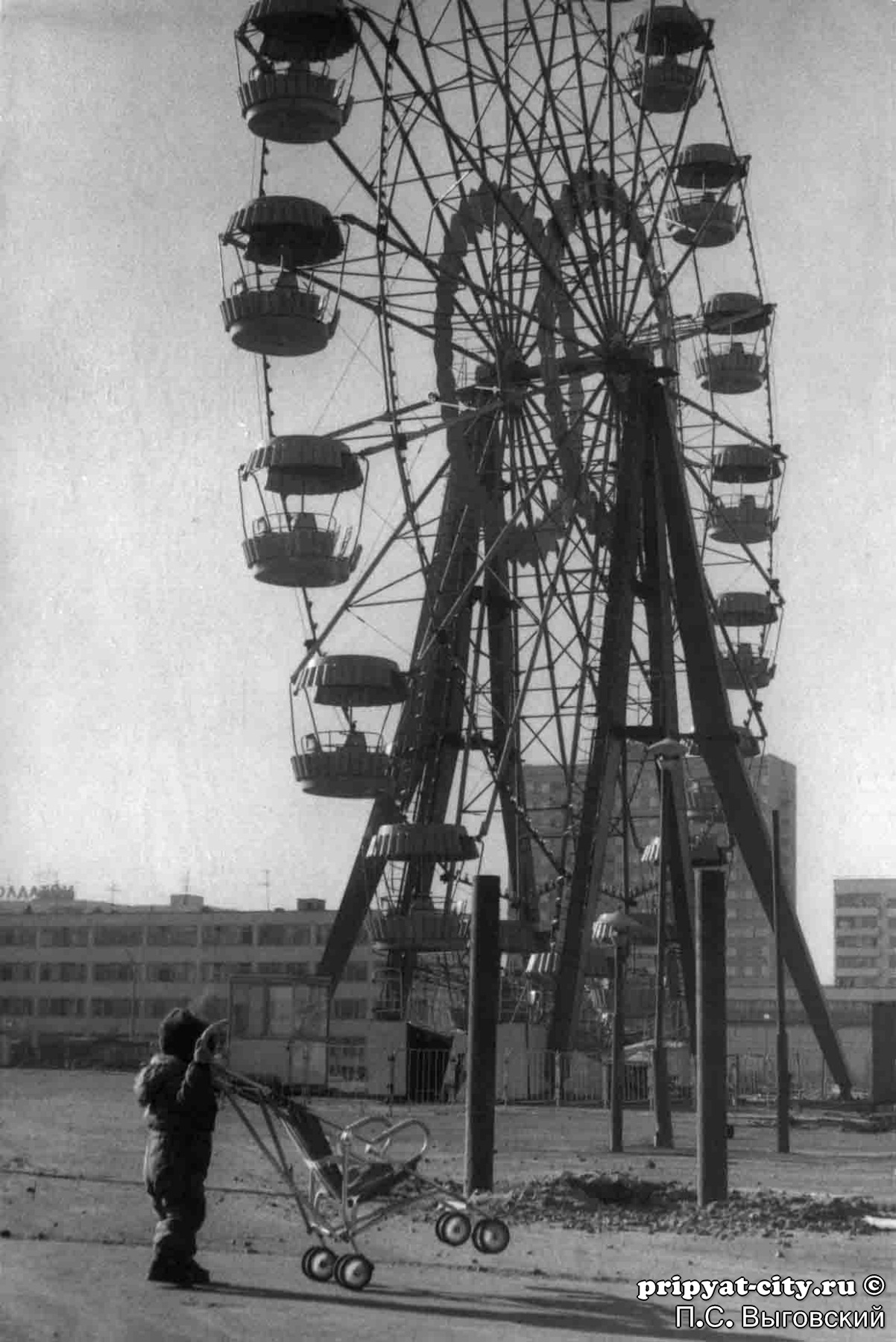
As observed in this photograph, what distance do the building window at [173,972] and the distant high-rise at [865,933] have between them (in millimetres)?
79783

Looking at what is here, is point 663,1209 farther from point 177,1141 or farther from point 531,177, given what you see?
point 531,177

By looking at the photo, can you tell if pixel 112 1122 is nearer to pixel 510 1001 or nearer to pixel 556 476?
pixel 556 476

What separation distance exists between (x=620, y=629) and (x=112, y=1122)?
15.5 m

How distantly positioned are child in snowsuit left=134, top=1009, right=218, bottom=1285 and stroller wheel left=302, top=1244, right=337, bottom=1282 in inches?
24.0

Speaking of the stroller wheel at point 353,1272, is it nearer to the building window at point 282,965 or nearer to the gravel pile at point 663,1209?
the gravel pile at point 663,1209

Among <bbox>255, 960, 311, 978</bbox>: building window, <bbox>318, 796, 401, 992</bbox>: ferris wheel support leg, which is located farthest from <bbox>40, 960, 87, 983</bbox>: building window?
<bbox>318, 796, 401, 992</bbox>: ferris wheel support leg

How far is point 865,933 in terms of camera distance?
547 ft

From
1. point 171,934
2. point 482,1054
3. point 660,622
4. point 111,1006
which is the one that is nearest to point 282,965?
point 171,934

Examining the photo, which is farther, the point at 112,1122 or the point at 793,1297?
the point at 112,1122

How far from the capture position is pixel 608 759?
42.3 metres

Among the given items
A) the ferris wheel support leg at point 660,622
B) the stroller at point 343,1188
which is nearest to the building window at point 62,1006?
the ferris wheel support leg at point 660,622

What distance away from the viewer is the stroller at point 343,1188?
45.1ft

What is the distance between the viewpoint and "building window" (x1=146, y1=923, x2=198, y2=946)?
93.1 metres

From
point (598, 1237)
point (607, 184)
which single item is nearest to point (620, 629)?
point (607, 184)
